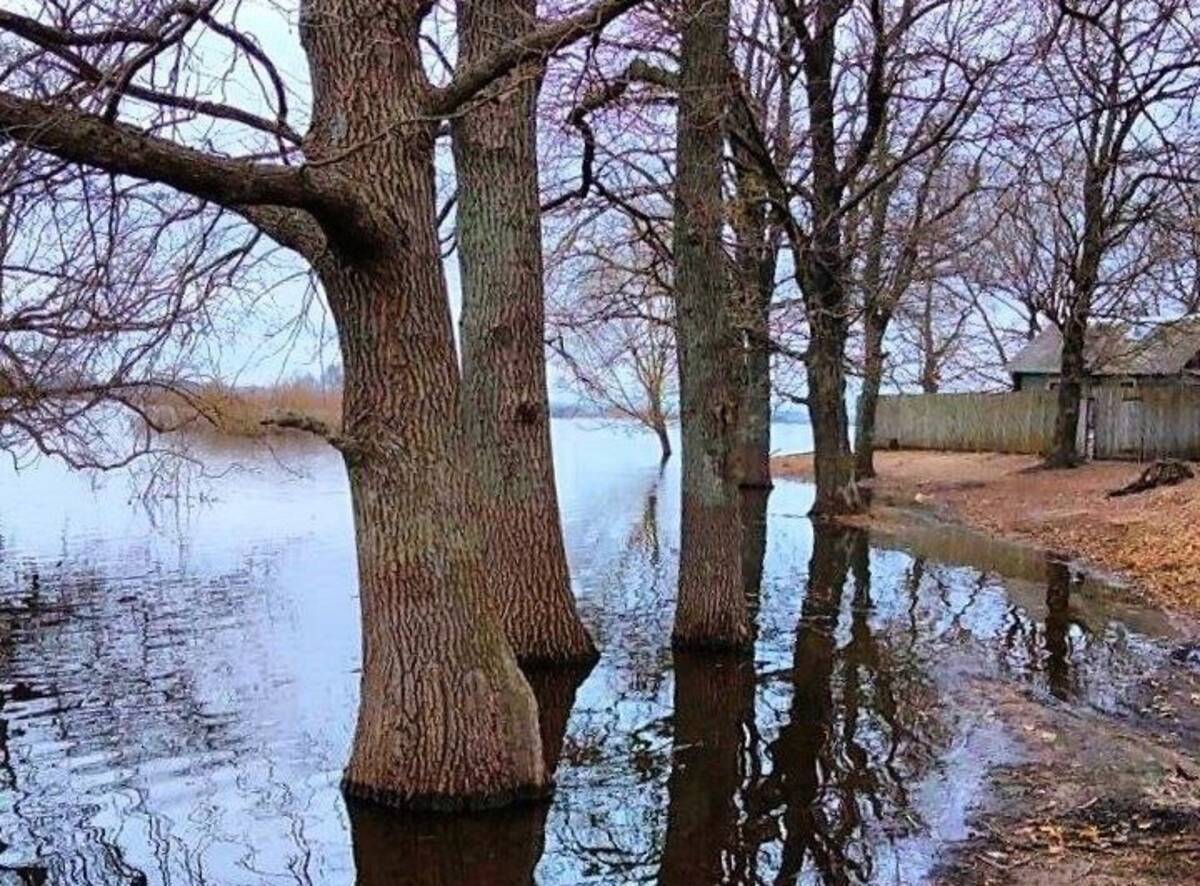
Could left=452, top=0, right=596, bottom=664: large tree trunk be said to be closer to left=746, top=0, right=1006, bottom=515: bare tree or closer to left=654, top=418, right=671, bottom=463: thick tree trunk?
left=746, top=0, right=1006, bottom=515: bare tree

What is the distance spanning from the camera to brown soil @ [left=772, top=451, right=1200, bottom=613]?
12.6 meters

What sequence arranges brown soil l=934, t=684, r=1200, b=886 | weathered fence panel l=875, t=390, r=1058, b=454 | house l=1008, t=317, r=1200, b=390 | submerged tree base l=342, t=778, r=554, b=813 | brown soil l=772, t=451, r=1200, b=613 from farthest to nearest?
weathered fence panel l=875, t=390, r=1058, b=454 < house l=1008, t=317, r=1200, b=390 < brown soil l=772, t=451, r=1200, b=613 < submerged tree base l=342, t=778, r=554, b=813 < brown soil l=934, t=684, r=1200, b=886

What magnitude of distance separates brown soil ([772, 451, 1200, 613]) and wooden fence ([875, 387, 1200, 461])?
3.05 ft

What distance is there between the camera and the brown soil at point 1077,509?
12562 millimetres

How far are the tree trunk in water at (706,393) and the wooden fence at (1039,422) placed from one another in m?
17.9

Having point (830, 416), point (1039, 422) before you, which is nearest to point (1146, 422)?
point (1039, 422)

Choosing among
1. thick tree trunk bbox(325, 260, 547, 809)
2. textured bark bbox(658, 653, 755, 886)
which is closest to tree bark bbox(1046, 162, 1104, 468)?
textured bark bbox(658, 653, 755, 886)

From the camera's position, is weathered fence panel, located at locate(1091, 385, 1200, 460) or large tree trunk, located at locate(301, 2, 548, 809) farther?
weathered fence panel, located at locate(1091, 385, 1200, 460)

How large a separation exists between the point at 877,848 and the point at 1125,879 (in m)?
1.04

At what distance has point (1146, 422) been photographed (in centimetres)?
2377

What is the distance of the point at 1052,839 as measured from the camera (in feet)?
16.2

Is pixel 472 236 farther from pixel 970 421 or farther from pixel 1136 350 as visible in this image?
pixel 970 421

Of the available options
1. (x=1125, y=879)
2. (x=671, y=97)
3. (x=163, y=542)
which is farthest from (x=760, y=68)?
(x=1125, y=879)

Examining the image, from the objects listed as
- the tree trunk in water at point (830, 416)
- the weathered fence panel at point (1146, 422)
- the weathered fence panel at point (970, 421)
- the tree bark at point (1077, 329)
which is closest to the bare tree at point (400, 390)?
the tree trunk in water at point (830, 416)
